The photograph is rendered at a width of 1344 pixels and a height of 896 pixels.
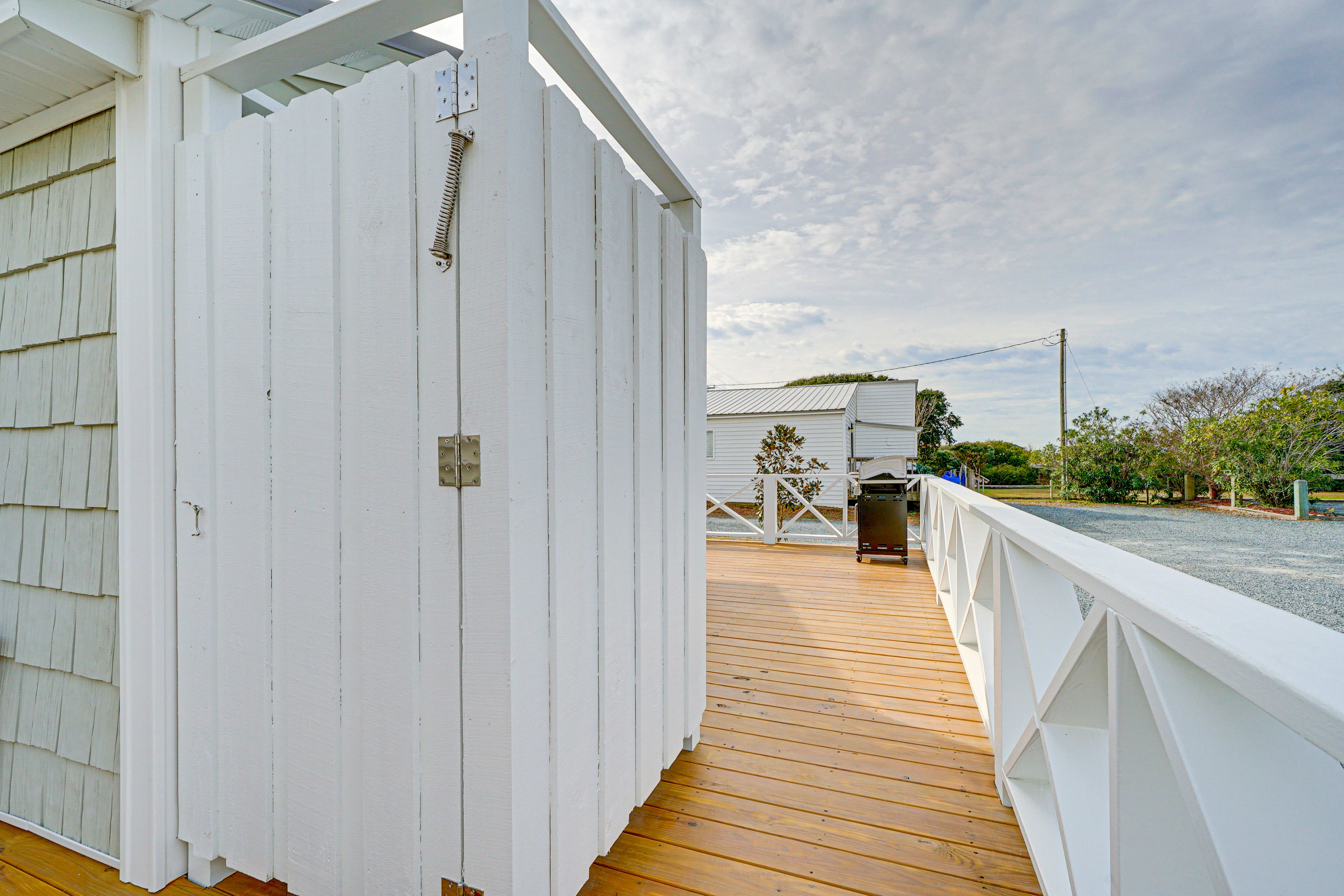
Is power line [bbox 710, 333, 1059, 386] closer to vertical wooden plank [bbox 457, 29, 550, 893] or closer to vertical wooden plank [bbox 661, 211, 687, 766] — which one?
vertical wooden plank [bbox 661, 211, 687, 766]

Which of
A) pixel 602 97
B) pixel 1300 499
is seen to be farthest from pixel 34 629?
pixel 1300 499

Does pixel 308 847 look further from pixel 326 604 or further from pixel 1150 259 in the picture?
pixel 1150 259

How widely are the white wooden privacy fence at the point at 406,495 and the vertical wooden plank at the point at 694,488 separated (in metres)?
0.46

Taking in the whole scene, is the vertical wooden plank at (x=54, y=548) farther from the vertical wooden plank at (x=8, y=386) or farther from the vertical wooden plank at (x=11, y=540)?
the vertical wooden plank at (x=8, y=386)

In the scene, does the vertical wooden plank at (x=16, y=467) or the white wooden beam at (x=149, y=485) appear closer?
the white wooden beam at (x=149, y=485)

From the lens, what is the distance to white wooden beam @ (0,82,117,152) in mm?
1435

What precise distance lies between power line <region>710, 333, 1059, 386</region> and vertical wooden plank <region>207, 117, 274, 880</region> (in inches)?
614

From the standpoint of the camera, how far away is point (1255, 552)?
416 centimetres

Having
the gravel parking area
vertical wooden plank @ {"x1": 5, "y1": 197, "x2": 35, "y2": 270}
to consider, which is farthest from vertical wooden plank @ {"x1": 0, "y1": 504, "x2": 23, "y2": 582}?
the gravel parking area

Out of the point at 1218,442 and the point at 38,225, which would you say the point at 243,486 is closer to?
the point at 38,225

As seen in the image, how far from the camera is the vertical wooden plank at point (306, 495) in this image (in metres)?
1.20

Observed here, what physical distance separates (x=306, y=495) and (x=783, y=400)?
43.9ft

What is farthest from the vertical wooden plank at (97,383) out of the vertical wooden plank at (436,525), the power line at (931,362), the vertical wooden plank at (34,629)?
the power line at (931,362)

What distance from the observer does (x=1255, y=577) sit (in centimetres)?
353
